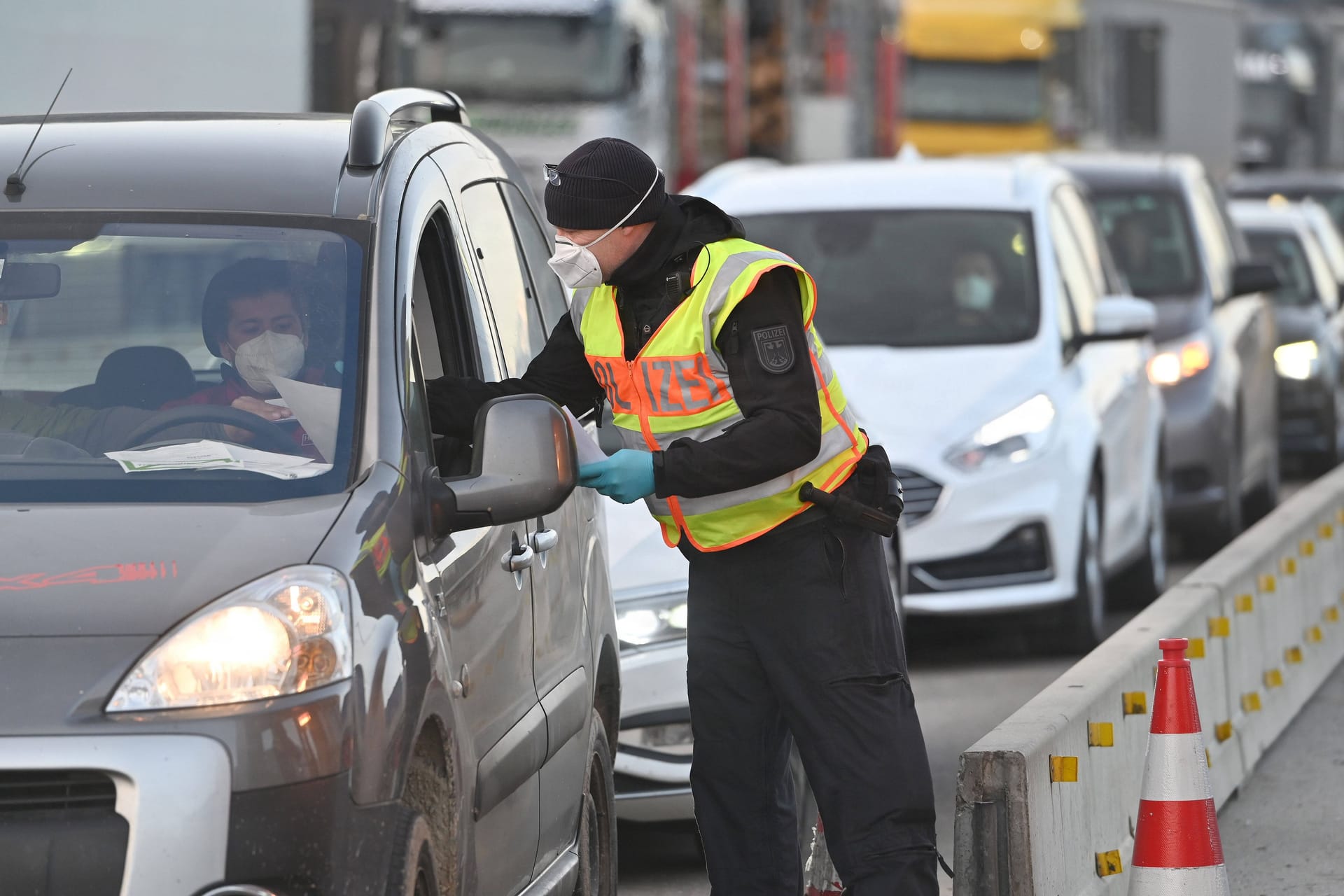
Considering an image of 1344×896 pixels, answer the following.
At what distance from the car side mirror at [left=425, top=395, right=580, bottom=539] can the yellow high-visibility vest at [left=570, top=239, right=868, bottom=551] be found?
1.69ft

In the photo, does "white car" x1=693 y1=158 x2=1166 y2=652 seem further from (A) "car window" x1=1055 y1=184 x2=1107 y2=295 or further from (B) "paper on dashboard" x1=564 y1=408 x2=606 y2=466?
(B) "paper on dashboard" x1=564 y1=408 x2=606 y2=466

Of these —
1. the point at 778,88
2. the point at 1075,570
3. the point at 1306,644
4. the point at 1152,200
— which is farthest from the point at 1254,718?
the point at 778,88

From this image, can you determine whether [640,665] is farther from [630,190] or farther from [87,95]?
[87,95]

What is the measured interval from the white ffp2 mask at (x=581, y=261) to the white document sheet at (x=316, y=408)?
62 cm

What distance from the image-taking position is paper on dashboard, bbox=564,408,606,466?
16.2 ft

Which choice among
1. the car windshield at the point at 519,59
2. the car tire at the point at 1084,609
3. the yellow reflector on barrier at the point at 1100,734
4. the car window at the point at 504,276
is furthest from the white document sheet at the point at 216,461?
the car windshield at the point at 519,59

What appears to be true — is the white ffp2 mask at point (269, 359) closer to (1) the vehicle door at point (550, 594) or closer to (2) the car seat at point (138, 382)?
(2) the car seat at point (138, 382)

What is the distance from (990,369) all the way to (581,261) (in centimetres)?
618

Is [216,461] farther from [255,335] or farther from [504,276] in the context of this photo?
[504,276]

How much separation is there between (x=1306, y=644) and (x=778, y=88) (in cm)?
2036

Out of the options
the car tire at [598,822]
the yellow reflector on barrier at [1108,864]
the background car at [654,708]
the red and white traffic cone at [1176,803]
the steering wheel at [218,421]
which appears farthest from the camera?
the background car at [654,708]

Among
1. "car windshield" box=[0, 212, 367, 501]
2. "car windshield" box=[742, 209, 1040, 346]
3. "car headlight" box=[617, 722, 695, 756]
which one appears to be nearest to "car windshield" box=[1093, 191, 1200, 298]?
"car windshield" box=[742, 209, 1040, 346]

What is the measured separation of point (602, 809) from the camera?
6.07 m

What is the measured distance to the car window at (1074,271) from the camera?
11.7 meters
